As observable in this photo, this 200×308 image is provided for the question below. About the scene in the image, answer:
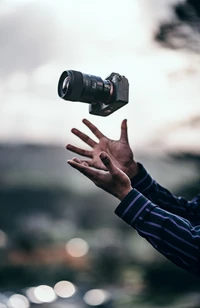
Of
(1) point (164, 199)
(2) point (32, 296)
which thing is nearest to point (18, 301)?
(2) point (32, 296)

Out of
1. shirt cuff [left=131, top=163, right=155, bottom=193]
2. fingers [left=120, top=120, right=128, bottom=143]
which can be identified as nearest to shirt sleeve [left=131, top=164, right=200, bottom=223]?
shirt cuff [left=131, top=163, right=155, bottom=193]

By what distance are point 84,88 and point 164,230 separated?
0.40 m

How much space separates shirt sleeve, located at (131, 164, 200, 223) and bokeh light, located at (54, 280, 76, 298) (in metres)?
4.65

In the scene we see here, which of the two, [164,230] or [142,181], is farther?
[142,181]

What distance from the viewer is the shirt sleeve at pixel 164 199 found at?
1.47 meters

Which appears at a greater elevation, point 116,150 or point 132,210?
point 116,150

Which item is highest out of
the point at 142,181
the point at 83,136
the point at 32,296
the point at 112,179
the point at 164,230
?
the point at 32,296

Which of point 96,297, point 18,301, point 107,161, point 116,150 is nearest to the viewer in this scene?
point 107,161

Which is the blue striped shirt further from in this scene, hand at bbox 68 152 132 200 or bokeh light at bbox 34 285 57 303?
bokeh light at bbox 34 285 57 303

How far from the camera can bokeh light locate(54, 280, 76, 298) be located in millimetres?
6007

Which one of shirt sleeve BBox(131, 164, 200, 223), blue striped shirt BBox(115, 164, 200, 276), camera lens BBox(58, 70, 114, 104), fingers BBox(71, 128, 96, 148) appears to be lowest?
blue striped shirt BBox(115, 164, 200, 276)

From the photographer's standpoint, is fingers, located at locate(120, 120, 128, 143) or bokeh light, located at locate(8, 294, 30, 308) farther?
bokeh light, located at locate(8, 294, 30, 308)

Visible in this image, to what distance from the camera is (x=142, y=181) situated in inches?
58.0

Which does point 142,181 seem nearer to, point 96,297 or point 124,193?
point 124,193
